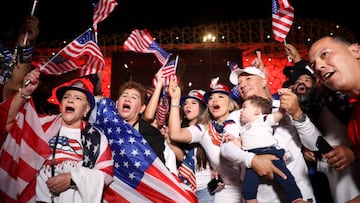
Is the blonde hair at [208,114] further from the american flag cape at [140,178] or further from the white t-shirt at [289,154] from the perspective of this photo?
the american flag cape at [140,178]

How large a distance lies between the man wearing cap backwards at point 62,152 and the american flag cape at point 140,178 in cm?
16

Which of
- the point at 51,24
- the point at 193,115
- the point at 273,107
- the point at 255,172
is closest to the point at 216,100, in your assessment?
the point at 193,115

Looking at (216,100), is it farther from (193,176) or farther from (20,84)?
(20,84)

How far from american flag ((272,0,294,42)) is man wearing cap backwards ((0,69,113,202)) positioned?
2.52 m

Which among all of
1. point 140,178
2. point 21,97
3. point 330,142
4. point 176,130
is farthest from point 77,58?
point 330,142

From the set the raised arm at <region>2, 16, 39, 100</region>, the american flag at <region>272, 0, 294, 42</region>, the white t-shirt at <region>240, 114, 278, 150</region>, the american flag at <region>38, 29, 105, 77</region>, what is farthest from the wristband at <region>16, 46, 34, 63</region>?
the american flag at <region>272, 0, 294, 42</region>

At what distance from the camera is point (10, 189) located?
3307mm

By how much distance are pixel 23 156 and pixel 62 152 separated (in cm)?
41

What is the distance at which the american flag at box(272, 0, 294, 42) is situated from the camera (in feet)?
13.7

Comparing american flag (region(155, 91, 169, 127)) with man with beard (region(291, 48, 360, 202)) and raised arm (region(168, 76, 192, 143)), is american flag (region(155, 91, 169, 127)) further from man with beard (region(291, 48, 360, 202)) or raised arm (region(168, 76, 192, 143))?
man with beard (region(291, 48, 360, 202))

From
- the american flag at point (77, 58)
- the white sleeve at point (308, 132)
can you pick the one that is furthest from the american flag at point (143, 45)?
the white sleeve at point (308, 132)

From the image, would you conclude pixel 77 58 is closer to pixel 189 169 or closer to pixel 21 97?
pixel 21 97

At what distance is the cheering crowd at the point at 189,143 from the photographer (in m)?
2.99

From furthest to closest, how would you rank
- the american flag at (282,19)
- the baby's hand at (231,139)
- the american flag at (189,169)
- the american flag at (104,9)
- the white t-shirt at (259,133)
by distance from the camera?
1. the american flag at (104,9)
2. the american flag at (282,19)
3. the american flag at (189,169)
4. the baby's hand at (231,139)
5. the white t-shirt at (259,133)
